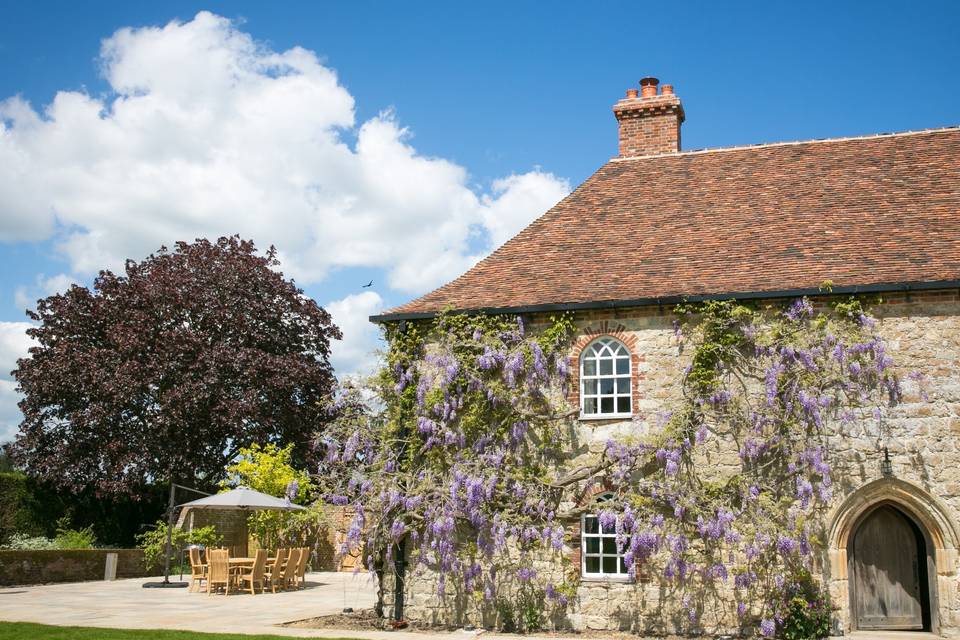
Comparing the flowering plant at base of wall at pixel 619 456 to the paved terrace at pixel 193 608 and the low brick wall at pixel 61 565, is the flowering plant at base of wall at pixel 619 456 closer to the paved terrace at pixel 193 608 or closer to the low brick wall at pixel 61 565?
the paved terrace at pixel 193 608

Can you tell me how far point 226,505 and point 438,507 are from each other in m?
7.37

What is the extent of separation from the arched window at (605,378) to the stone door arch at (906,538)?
3479 millimetres

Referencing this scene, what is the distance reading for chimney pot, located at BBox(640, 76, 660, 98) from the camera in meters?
18.2

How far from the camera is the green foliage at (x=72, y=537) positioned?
23.5 meters

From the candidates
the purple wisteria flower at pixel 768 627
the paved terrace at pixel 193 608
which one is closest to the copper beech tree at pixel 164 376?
the paved terrace at pixel 193 608

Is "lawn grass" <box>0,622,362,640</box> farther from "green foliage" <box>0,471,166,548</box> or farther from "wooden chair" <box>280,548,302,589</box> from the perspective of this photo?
"green foliage" <box>0,471,166,548</box>

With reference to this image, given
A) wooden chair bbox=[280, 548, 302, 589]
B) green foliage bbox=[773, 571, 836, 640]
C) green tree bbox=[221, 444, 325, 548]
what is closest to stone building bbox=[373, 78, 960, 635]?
green foliage bbox=[773, 571, 836, 640]

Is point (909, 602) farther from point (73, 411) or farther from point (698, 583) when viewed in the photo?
point (73, 411)

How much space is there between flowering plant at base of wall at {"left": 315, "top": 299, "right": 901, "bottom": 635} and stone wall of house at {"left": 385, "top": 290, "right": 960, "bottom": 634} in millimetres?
177

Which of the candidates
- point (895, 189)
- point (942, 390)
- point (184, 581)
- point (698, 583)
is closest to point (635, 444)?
point (698, 583)

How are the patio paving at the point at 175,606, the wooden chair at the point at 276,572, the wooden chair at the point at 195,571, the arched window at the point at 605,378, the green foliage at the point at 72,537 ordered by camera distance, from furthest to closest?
the green foliage at the point at 72,537
the wooden chair at the point at 195,571
the wooden chair at the point at 276,572
the arched window at the point at 605,378
the patio paving at the point at 175,606

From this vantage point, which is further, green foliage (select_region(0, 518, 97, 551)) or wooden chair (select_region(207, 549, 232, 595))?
green foliage (select_region(0, 518, 97, 551))

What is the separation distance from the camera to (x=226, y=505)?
1886 cm

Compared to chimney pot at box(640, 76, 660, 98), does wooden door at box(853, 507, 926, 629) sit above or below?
below
